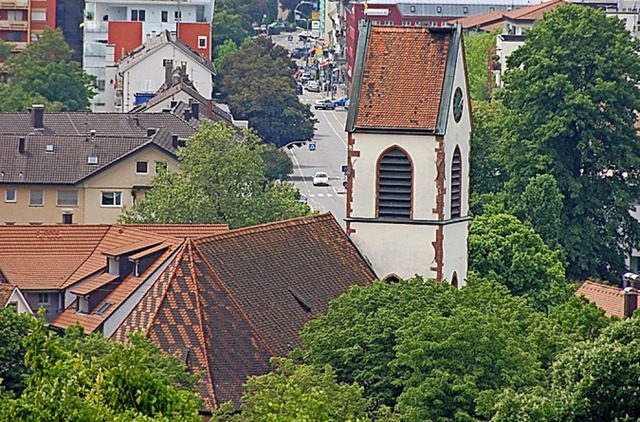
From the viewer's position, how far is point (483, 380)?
61.8m

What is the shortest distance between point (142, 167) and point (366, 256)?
4449cm

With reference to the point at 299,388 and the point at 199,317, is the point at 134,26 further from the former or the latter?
the point at 299,388

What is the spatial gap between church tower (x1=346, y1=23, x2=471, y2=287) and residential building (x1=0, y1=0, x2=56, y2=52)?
12018cm

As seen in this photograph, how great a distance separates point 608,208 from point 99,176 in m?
21.3

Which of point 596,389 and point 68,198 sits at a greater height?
point 68,198

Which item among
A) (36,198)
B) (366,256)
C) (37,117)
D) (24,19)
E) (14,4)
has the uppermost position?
(14,4)

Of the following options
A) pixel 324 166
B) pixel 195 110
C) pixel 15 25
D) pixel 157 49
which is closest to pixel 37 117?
pixel 195 110

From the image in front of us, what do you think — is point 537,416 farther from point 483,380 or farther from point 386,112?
point 386,112

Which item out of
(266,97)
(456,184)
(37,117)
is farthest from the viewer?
(266,97)

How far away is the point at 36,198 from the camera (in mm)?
117250

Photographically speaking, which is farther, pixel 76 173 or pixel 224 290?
pixel 76 173

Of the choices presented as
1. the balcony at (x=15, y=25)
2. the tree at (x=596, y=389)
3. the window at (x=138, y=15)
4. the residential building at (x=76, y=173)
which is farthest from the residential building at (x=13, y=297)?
the balcony at (x=15, y=25)

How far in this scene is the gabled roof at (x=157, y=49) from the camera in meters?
164

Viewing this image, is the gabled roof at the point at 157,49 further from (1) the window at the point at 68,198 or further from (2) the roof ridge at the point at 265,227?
(2) the roof ridge at the point at 265,227
